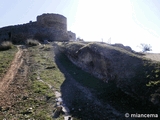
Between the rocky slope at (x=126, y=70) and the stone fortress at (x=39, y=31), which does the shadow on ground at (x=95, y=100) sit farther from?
the stone fortress at (x=39, y=31)

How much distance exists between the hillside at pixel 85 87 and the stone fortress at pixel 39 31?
13365mm

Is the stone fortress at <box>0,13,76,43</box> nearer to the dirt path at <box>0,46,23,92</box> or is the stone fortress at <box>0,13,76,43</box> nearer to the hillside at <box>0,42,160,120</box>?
the dirt path at <box>0,46,23,92</box>

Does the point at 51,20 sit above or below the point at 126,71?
above

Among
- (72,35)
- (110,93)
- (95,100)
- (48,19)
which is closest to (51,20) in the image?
(48,19)

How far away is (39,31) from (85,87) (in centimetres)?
1947

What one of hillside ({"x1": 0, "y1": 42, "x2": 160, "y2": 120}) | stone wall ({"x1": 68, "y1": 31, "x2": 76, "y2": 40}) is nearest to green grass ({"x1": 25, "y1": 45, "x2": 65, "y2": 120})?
hillside ({"x1": 0, "y1": 42, "x2": 160, "y2": 120})

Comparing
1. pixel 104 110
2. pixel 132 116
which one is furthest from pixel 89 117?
pixel 132 116

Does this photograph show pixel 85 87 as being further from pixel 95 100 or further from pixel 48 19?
pixel 48 19

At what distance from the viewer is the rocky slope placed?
26.8 feet

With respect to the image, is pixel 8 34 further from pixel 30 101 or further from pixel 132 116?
pixel 132 116

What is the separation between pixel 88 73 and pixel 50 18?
1920 cm

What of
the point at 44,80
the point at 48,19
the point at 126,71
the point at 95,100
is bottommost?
the point at 95,100

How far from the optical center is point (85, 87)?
10.8 metres

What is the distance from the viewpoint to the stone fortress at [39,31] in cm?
2778
